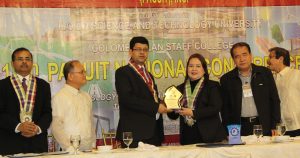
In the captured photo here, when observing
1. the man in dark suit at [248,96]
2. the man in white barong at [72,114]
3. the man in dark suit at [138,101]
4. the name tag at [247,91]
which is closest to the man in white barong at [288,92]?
the man in dark suit at [248,96]

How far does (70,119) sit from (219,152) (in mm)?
1448

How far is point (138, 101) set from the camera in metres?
5.00

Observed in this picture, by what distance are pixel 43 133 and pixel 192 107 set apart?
1.32 metres

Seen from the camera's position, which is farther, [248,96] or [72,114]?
[248,96]

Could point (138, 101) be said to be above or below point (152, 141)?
above

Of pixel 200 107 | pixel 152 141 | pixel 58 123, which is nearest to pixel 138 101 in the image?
pixel 152 141

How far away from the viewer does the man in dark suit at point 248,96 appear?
5234 millimetres

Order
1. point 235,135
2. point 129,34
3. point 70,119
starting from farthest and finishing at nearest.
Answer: point 129,34 < point 70,119 < point 235,135

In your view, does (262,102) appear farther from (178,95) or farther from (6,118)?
(6,118)

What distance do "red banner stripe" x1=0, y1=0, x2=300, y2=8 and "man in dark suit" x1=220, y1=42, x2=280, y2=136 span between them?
4.49 ft

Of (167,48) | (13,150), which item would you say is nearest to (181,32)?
(167,48)

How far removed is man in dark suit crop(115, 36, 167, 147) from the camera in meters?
5.02

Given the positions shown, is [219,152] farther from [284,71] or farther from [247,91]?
[284,71]

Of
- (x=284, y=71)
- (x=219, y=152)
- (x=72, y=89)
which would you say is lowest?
(x=219, y=152)
